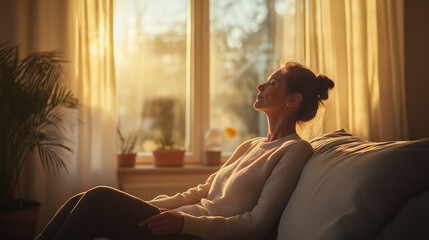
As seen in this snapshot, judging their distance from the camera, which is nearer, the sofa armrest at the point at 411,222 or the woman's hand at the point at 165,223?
the sofa armrest at the point at 411,222

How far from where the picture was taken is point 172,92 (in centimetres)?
319

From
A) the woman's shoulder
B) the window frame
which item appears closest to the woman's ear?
the woman's shoulder

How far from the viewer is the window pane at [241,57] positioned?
3287 mm

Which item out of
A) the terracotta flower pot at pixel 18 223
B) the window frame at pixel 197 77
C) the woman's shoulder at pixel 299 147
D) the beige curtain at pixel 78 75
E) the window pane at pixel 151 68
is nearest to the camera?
the woman's shoulder at pixel 299 147

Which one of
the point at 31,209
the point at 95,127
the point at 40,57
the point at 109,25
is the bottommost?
the point at 31,209

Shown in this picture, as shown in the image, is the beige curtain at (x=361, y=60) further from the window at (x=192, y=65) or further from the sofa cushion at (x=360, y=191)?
the sofa cushion at (x=360, y=191)

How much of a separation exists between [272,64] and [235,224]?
7.28ft

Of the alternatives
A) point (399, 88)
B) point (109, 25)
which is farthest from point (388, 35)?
point (109, 25)

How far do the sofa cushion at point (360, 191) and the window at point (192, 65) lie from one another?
2113 millimetres

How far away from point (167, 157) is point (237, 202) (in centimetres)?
157

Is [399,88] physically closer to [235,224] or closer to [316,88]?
[316,88]

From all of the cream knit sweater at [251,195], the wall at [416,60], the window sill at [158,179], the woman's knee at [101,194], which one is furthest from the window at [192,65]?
the woman's knee at [101,194]

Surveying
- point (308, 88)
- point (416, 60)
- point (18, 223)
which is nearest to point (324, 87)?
point (308, 88)

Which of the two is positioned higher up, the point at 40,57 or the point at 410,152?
the point at 40,57
